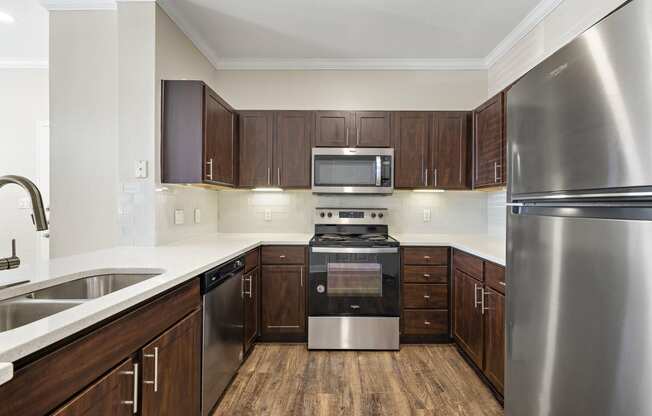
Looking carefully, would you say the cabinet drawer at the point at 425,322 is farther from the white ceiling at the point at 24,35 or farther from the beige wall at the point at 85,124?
the white ceiling at the point at 24,35

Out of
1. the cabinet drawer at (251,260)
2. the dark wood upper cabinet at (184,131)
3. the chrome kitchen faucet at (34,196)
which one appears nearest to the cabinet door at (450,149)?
the cabinet drawer at (251,260)

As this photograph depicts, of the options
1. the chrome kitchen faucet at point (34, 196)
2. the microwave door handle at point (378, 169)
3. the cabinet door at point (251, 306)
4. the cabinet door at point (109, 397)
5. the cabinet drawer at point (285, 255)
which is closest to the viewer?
the cabinet door at point (109, 397)

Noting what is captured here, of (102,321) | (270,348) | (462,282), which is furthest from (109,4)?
(462,282)

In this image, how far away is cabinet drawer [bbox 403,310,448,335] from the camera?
2902 millimetres

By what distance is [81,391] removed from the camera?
894 millimetres

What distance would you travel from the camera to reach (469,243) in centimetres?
281

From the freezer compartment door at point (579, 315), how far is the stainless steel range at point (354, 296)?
1459mm

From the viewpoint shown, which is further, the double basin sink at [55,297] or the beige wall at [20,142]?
the beige wall at [20,142]

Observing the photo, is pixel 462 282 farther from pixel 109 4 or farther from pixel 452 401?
pixel 109 4

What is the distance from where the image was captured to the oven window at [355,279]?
282 cm

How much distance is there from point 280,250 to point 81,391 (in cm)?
204

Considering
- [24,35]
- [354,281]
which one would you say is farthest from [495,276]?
[24,35]

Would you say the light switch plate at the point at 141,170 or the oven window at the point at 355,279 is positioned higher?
the light switch plate at the point at 141,170

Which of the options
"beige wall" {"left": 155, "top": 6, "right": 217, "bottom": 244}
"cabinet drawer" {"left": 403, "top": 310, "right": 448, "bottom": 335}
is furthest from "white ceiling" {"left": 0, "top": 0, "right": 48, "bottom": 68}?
"cabinet drawer" {"left": 403, "top": 310, "right": 448, "bottom": 335}
